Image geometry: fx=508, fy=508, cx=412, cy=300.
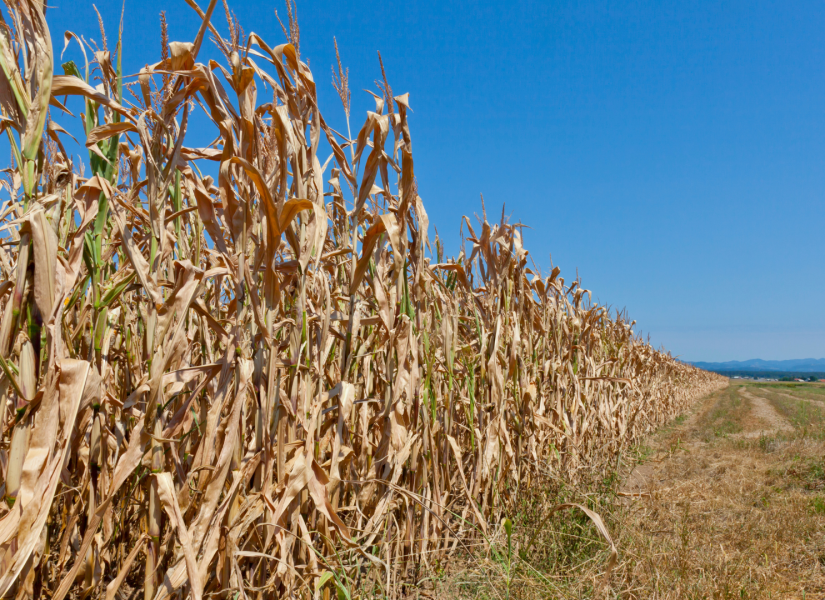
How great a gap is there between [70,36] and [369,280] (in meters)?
1.28

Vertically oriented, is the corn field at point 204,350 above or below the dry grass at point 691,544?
above

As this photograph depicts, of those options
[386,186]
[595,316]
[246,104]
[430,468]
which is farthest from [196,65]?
[595,316]

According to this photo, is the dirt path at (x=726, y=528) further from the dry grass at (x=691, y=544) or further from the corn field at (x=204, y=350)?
the corn field at (x=204, y=350)

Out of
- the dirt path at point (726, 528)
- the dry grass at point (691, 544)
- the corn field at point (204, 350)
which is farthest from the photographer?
the dirt path at point (726, 528)

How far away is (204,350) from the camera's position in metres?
2.02

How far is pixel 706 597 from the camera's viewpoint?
8.73ft

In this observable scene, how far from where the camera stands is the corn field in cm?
119

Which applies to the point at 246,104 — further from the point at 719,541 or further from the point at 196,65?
the point at 719,541

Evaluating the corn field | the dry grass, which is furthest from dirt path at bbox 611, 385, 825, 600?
the corn field

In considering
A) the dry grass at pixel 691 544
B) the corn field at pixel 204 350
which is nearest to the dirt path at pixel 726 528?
the dry grass at pixel 691 544

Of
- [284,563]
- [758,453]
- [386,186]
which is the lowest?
[758,453]

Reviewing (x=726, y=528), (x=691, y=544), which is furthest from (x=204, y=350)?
(x=726, y=528)

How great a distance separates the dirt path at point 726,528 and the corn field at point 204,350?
1400mm

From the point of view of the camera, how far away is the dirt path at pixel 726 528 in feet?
9.34
